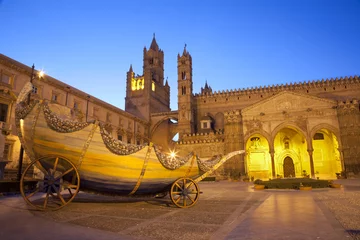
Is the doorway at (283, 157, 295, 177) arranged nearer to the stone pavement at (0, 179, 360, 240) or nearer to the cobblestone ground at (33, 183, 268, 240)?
the stone pavement at (0, 179, 360, 240)

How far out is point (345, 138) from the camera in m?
25.5

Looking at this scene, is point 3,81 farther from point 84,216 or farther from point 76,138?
point 84,216

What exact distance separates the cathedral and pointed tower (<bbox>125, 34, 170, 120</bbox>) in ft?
23.9

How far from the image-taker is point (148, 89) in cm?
5234

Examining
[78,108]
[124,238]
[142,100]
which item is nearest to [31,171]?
[78,108]

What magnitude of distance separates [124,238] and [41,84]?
2544 centimetres

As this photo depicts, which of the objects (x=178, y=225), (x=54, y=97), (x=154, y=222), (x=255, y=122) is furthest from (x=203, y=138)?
(x=178, y=225)

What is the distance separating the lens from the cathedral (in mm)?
24797

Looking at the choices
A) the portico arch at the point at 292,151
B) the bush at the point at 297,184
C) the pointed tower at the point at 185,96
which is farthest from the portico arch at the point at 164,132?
the bush at the point at 297,184

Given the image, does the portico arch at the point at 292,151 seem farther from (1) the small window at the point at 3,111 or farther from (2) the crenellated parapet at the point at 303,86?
(1) the small window at the point at 3,111

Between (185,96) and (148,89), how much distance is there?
1357 centimetres

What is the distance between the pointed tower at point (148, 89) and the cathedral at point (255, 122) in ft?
23.9

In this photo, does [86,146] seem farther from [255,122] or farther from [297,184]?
[255,122]

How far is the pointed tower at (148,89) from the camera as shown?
51.7m
